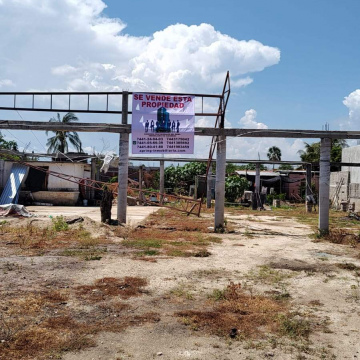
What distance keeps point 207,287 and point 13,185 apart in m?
19.1

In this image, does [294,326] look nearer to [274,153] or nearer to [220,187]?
[220,187]

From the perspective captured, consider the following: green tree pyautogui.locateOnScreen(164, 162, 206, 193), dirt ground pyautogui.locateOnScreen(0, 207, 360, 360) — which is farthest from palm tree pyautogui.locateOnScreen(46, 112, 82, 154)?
dirt ground pyautogui.locateOnScreen(0, 207, 360, 360)

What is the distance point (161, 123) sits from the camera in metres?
13.8

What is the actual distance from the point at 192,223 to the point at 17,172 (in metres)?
13.3

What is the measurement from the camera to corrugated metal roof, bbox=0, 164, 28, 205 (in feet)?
72.6

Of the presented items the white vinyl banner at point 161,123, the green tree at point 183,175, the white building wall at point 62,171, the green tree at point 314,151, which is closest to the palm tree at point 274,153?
the green tree at point 314,151

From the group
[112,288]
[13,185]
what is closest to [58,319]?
[112,288]

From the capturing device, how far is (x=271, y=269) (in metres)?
8.41

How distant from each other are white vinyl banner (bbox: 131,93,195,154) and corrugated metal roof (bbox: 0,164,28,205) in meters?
11.6

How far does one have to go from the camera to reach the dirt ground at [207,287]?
14.4ft

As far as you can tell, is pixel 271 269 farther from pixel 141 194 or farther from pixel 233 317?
pixel 141 194

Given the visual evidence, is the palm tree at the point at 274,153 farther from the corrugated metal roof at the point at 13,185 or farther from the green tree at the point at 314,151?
the corrugated metal roof at the point at 13,185

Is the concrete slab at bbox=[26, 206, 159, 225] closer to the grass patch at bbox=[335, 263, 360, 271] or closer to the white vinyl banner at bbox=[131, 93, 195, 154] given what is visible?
the white vinyl banner at bbox=[131, 93, 195, 154]

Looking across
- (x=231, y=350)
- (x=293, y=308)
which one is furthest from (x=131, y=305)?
(x=293, y=308)
